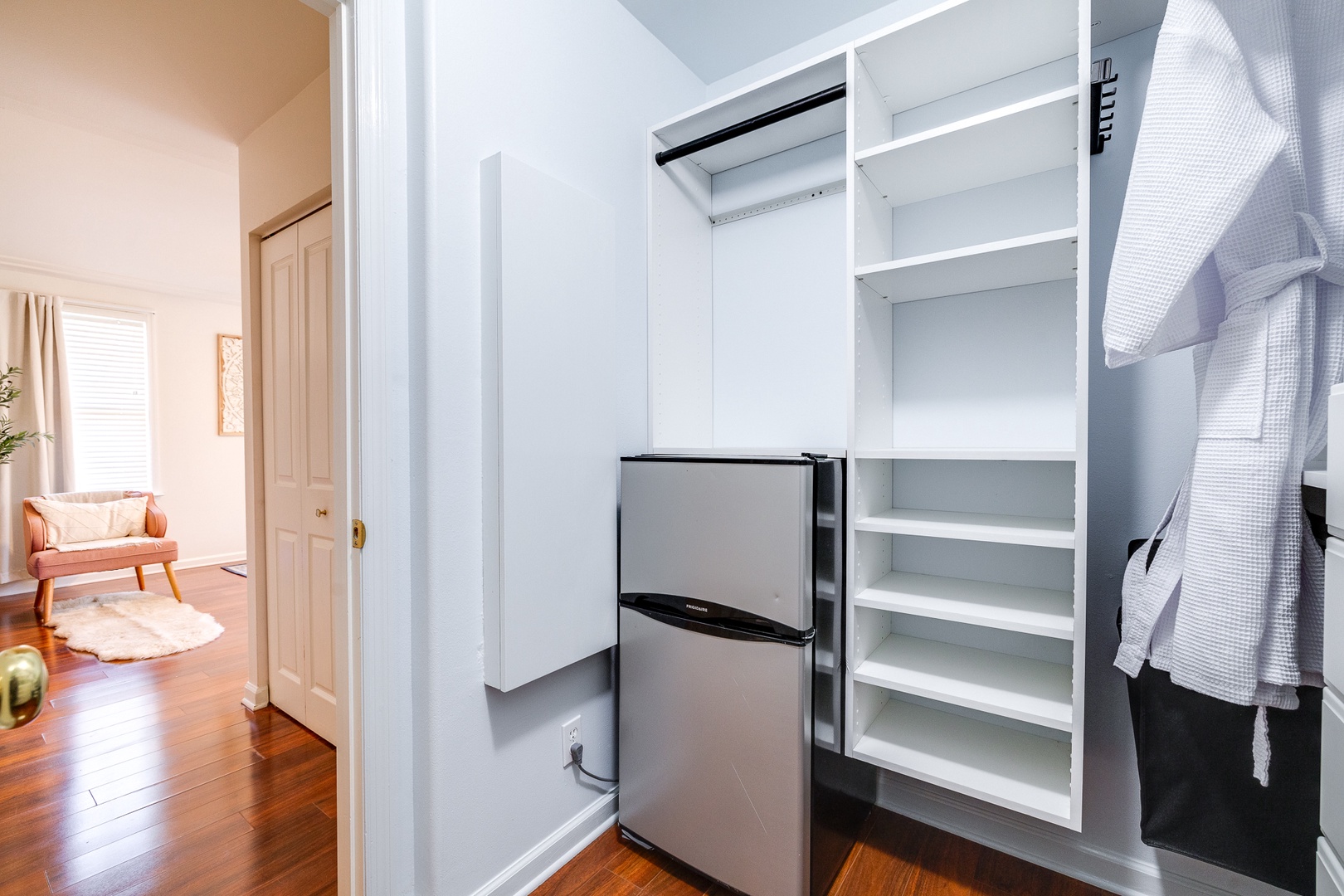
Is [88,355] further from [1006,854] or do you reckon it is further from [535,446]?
[1006,854]

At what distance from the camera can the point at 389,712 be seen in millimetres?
1241

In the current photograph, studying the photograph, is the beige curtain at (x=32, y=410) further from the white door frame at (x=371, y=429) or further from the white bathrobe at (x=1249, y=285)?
the white bathrobe at (x=1249, y=285)

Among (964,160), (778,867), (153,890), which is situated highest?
(964,160)

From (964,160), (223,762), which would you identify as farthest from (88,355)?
(964,160)

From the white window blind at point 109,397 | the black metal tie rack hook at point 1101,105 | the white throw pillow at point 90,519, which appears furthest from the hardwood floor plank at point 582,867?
the white window blind at point 109,397

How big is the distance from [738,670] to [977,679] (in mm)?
595

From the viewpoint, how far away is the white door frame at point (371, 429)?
121 centimetres

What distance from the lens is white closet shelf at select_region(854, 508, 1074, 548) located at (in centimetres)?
126

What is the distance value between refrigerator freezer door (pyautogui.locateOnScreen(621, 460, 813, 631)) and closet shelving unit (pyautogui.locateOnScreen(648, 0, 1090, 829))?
8.3 inches

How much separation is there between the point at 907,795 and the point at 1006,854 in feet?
0.90

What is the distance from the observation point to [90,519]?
4.18m

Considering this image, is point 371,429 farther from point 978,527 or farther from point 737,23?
point 737,23

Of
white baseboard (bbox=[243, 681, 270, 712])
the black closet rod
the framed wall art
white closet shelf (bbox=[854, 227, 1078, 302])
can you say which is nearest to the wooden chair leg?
the framed wall art

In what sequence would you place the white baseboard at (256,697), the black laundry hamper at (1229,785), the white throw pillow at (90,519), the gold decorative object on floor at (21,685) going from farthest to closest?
the white throw pillow at (90,519) < the white baseboard at (256,697) < the black laundry hamper at (1229,785) < the gold decorative object on floor at (21,685)
